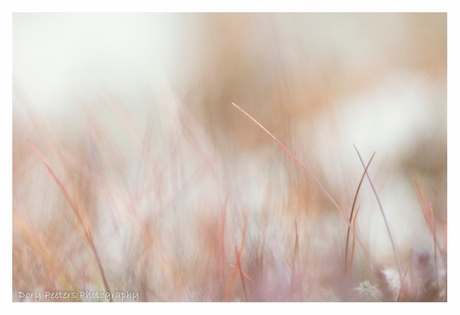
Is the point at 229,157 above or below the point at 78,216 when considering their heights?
above

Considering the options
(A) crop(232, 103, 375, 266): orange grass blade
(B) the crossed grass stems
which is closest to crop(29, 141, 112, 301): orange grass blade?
(B) the crossed grass stems

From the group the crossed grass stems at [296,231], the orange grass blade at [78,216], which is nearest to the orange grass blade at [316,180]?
the crossed grass stems at [296,231]

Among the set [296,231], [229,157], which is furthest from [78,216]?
[296,231]

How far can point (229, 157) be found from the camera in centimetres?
95

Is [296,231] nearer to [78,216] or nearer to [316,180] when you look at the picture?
[316,180]

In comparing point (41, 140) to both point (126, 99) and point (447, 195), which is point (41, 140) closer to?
point (126, 99)

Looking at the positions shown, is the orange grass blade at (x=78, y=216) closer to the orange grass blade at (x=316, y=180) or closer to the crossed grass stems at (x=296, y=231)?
the crossed grass stems at (x=296, y=231)

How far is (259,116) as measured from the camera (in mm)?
958

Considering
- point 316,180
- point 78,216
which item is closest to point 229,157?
point 316,180

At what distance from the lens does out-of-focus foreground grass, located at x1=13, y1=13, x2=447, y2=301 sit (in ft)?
3.08

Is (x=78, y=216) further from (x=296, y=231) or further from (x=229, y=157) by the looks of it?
(x=296, y=231)

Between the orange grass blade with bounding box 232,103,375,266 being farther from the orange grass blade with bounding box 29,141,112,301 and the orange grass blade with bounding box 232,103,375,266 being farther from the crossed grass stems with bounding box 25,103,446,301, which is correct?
the orange grass blade with bounding box 29,141,112,301
